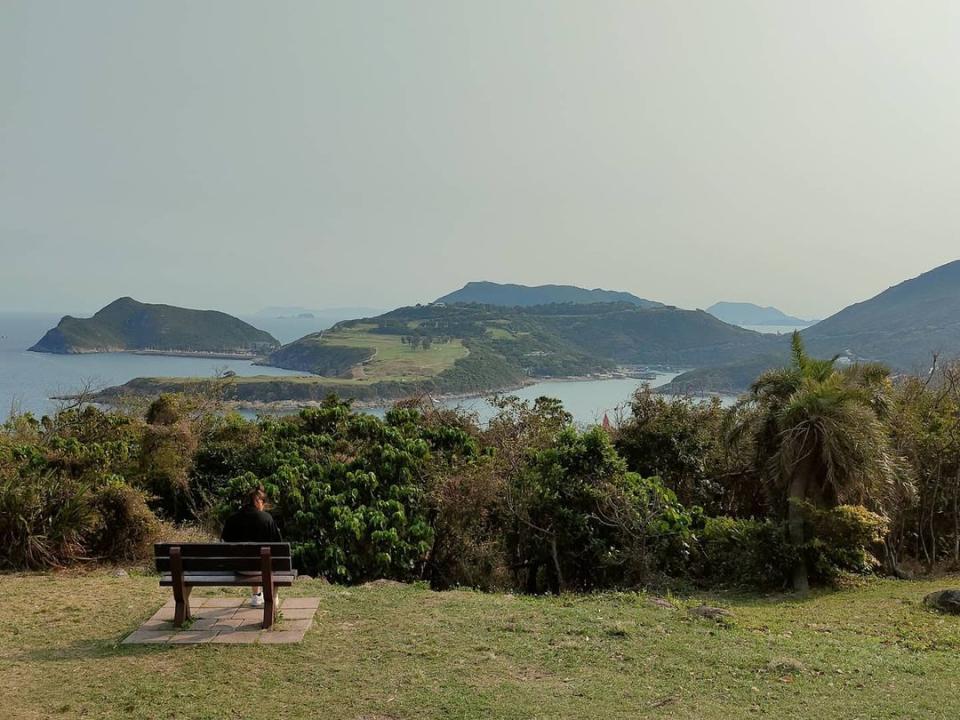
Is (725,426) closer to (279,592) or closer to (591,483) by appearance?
(591,483)

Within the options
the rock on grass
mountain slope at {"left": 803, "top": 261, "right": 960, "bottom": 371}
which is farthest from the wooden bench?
mountain slope at {"left": 803, "top": 261, "right": 960, "bottom": 371}

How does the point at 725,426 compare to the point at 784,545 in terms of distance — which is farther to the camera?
the point at 725,426

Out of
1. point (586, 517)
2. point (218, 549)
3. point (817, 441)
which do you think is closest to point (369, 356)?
point (586, 517)

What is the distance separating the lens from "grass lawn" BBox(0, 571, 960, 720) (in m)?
4.80

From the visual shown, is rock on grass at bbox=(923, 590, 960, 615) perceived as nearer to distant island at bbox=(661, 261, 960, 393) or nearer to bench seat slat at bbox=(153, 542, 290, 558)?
bench seat slat at bbox=(153, 542, 290, 558)

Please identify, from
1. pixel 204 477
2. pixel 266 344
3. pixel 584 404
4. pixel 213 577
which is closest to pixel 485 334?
pixel 266 344

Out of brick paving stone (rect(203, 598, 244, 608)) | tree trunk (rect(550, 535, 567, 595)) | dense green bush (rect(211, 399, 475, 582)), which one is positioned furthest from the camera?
tree trunk (rect(550, 535, 567, 595))

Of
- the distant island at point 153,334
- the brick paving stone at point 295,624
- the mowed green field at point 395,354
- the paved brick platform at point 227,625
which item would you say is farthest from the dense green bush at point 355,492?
the distant island at point 153,334

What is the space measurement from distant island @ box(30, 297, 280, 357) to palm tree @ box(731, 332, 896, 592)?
124375mm

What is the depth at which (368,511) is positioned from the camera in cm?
991

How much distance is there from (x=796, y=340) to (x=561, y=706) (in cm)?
895

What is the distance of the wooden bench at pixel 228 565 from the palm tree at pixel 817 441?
7.39 metres

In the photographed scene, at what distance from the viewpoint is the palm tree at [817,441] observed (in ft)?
34.1

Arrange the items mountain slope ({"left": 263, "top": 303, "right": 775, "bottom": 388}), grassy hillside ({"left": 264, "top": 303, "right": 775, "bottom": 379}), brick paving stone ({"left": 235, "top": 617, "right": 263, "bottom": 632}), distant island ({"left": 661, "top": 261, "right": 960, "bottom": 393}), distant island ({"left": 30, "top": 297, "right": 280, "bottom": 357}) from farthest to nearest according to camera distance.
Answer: distant island ({"left": 30, "top": 297, "right": 280, "bottom": 357})
grassy hillside ({"left": 264, "top": 303, "right": 775, "bottom": 379})
mountain slope ({"left": 263, "top": 303, "right": 775, "bottom": 388})
distant island ({"left": 661, "top": 261, "right": 960, "bottom": 393})
brick paving stone ({"left": 235, "top": 617, "right": 263, "bottom": 632})
